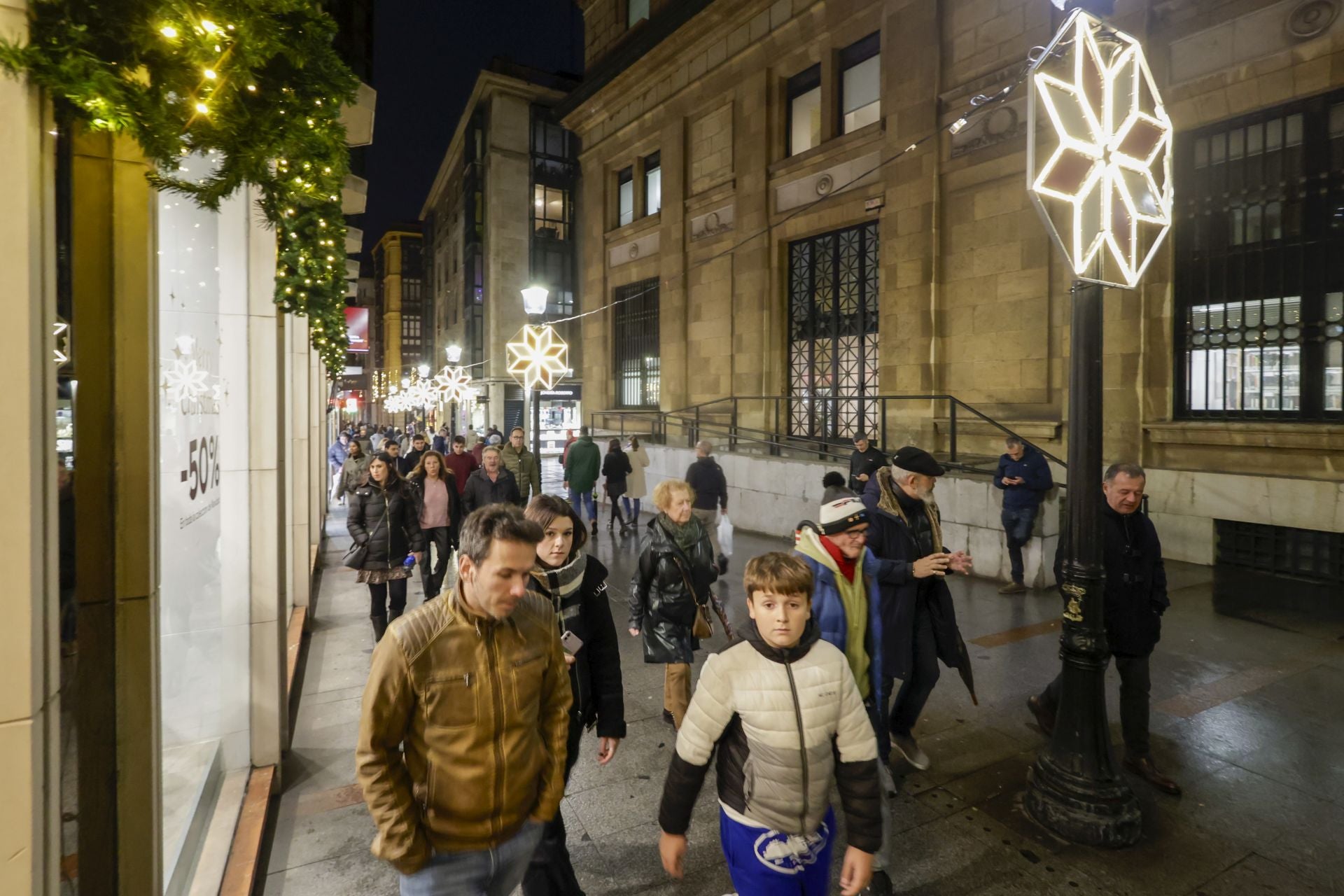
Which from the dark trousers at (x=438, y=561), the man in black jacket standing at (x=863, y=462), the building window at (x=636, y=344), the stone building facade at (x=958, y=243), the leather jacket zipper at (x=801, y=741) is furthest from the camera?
the building window at (x=636, y=344)

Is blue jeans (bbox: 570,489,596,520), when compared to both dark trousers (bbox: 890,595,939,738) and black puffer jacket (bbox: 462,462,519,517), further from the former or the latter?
dark trousers (bbox: 890,595,939,738)

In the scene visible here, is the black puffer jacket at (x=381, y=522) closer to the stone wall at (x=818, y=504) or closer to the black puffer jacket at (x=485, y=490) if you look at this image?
the black puffer jacket at (x=485, y=490)

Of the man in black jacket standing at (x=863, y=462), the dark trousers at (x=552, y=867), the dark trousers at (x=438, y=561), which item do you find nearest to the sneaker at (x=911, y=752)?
the dark trousers at (x=552, y=867)

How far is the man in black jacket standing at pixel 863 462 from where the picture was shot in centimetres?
959

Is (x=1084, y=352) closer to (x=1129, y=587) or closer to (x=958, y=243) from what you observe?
(x=1129, y=587)

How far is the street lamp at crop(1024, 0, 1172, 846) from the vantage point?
387 centimetres

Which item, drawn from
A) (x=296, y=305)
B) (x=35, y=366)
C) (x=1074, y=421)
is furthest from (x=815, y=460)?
(x=35, y=366)

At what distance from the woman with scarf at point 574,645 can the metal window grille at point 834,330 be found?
36.9 feet

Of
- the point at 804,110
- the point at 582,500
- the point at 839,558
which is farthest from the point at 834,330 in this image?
the point at 839,558

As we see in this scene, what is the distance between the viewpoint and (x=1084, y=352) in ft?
13.2

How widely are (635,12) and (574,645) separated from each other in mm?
23410

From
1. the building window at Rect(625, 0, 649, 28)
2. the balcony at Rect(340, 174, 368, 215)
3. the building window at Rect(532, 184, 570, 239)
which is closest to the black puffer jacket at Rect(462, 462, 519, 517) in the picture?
the balcony at Rect(340, 174, 368, 215)

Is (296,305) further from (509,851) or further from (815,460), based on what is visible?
(815,460)

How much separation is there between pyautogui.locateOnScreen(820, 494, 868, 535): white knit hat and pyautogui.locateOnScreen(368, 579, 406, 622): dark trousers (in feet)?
15.4
